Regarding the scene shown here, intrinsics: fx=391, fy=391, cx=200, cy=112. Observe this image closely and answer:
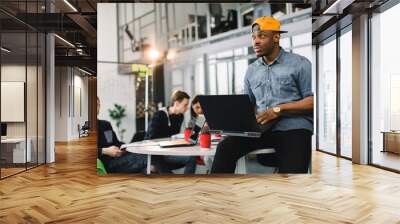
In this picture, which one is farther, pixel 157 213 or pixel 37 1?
pixel 37 1

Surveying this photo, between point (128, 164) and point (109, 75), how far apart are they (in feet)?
4.33

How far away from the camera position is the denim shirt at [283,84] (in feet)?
17.6

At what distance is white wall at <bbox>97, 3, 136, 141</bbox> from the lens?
5559 mm

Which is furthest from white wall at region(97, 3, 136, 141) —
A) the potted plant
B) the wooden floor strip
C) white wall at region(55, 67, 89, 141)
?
white wall at region(55, 67, 89, 141)

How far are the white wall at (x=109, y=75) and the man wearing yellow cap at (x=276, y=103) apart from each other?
1534 mm

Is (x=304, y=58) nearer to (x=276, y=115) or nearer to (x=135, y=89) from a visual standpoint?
(x=276, y=115)

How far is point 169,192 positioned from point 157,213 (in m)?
0.99

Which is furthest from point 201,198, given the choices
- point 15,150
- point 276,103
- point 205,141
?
point 15,150

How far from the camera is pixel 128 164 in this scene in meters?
5.71

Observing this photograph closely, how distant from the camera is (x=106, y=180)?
5.67m

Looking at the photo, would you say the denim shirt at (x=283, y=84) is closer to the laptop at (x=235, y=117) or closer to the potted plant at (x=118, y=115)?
the laptop at (x=235, y=117)

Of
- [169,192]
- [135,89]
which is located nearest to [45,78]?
[135,89]

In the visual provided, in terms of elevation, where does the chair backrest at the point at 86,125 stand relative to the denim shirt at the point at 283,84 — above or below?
below

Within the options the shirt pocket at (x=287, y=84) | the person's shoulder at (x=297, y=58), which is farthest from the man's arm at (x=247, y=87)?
the person's shoulder at (x=297, y=58)
